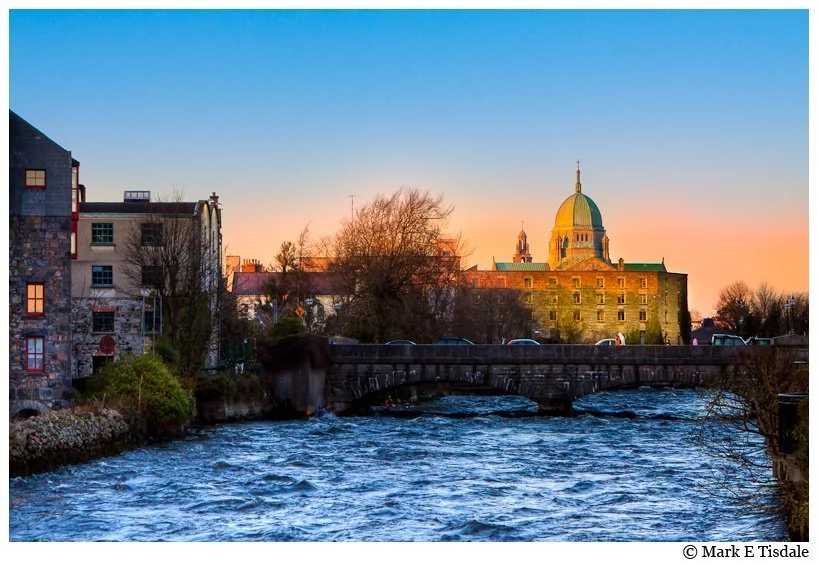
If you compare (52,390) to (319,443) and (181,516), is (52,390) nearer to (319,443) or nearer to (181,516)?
(319,443)

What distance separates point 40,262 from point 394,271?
1211 inches

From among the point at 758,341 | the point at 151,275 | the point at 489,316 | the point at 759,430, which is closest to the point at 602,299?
the point at 489,316

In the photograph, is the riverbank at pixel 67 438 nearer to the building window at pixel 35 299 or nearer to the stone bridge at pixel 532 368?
the building window at pixel 35 299

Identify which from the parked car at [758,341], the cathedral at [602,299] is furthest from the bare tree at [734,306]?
the parked car at [758,341]

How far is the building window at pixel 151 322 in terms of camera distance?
2045 inches

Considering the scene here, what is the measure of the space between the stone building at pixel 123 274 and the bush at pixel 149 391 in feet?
27.1

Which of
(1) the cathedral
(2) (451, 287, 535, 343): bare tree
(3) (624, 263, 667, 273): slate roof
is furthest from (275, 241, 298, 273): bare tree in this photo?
(3) (624, 263, 667, 273): slate roof

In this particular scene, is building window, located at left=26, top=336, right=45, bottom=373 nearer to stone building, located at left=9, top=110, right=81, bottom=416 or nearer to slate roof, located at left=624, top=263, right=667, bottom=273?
stone building, located at left=9, top=110, right=81, bottom=416

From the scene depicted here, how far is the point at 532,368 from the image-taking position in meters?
55.2

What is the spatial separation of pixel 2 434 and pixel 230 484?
1267 centimetres

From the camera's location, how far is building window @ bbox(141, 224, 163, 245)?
51.5 m

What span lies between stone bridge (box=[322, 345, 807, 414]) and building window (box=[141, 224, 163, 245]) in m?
9.19

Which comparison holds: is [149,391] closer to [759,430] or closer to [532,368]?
[532,368]
